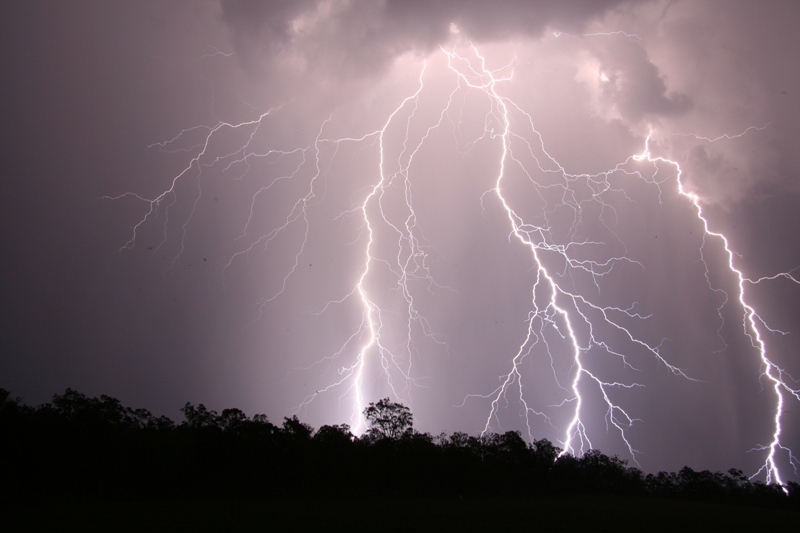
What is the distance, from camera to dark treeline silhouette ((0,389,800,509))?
2066cm

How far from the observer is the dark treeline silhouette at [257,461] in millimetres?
20656

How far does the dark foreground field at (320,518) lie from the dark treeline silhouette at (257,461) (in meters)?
3.89

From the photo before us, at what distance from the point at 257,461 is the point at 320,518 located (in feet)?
38.7

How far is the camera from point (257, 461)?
25188 millimetres

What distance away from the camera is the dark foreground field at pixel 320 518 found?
41.9 ft

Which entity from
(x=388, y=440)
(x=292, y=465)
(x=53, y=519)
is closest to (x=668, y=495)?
(x=388, y=440)

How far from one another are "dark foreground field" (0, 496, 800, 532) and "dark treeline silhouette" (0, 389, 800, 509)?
3890 millimetres

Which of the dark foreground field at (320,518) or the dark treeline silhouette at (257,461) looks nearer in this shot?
the dark foreground field at (320,518)

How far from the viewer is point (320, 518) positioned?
14.7m

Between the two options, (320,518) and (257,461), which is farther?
(257,461)

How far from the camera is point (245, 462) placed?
24.9 metres

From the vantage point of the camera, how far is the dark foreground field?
41.9 ft

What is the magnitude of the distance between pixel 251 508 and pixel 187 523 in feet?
14.4

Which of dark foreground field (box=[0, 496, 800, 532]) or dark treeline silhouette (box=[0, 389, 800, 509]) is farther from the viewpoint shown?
dark treeline silhouette (box=[0, 389, 800, 509])
